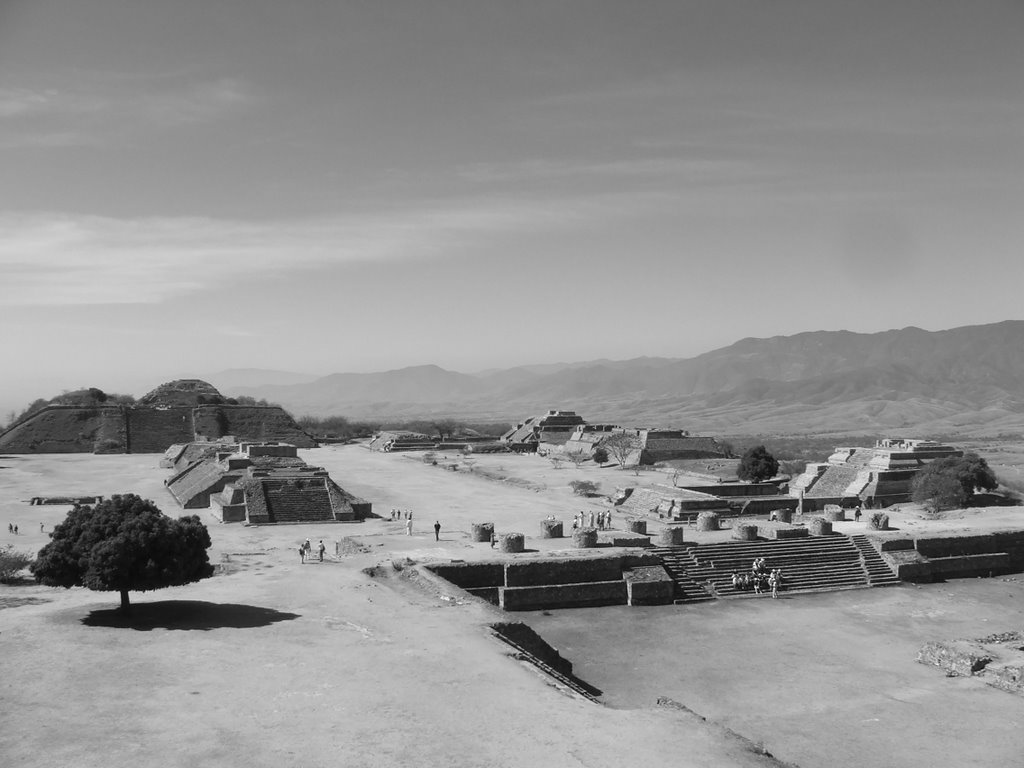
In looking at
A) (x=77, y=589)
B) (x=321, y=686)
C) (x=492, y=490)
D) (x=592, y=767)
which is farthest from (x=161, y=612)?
(x=492, y=490)

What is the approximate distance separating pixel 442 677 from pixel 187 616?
654 centimetres

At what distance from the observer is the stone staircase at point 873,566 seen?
85.8ft

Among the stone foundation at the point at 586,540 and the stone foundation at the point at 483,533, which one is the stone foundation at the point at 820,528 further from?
the stone foundation at the point at 483,533

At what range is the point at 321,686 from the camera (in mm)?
13805

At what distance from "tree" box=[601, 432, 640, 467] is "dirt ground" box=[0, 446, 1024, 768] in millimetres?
34607

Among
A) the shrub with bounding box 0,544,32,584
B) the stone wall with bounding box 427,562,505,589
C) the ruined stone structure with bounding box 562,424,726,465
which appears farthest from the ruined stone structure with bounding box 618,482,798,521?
the shrub with bounding box 0,544,32,584

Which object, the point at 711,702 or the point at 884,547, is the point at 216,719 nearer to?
the point at 711,702

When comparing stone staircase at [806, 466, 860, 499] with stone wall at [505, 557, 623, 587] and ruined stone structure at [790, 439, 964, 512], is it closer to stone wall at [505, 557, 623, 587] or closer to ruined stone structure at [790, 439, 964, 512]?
ruined stone structure at [790, 439, 964, 512]

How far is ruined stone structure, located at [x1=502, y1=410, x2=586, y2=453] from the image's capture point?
75.2 m

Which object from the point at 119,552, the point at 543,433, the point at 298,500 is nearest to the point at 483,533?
the point at 298,500

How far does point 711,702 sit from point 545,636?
17.2 feet

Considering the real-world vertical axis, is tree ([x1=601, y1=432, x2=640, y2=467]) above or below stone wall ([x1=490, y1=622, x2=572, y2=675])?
above

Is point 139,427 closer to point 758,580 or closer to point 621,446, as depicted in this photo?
point 621,446

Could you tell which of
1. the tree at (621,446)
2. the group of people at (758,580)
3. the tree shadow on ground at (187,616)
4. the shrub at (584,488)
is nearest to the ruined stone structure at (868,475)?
the shrub at (584,488)
